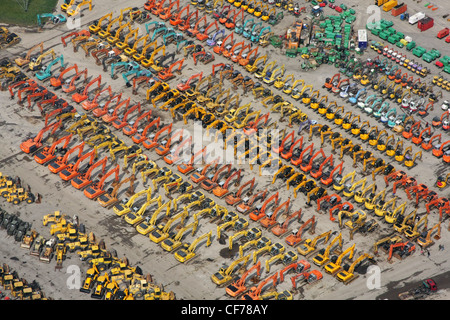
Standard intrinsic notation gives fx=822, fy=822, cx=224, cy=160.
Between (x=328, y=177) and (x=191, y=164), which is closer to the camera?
(x=328, y=177)

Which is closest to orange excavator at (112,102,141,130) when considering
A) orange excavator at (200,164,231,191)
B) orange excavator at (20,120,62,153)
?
orange excavator at (20,120,62,153)

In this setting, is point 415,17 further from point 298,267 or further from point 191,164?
point 298,267

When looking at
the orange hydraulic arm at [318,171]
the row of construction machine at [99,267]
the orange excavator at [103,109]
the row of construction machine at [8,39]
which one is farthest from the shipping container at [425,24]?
the row of construction machine at [99,267]

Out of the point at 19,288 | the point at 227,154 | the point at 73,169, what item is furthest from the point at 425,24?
the point at 19,288

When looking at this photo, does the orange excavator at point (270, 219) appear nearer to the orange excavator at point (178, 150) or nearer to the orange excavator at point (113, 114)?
the orange excavator at point (178, 150)

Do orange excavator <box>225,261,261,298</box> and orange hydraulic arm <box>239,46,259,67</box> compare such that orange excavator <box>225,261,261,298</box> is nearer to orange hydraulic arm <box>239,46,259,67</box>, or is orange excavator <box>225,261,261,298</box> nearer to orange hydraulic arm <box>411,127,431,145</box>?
orange hydraulic arm <box>411,127,431,145</box>

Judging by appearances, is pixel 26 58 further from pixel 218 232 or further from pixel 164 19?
pixel 218 232

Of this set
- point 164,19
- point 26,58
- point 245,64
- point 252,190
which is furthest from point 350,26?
point 26,58
